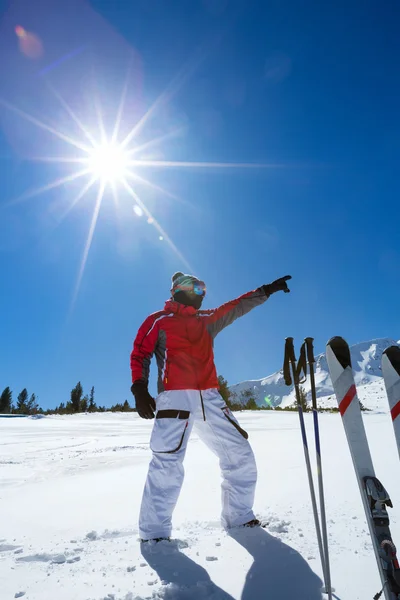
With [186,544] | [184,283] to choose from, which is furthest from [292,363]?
[184,283]

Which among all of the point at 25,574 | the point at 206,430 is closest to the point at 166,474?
the point at 206,430

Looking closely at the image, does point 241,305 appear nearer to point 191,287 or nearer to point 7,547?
point 191,287

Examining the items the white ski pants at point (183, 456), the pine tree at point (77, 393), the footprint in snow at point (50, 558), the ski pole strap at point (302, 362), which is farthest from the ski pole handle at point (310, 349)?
the pine tree at point (77, 393)

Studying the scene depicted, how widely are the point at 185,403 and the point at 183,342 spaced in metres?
0.59

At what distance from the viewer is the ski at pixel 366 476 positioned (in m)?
1.33

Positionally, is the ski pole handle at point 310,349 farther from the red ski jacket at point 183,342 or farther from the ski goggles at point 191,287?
the ski goggles at point 191,287

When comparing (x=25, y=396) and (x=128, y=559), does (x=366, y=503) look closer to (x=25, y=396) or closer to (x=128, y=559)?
(x=128, y=559)

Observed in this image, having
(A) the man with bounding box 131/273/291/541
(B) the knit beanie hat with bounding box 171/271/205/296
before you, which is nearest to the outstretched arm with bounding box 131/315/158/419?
(A) the man with bounding box 131/273/291/541

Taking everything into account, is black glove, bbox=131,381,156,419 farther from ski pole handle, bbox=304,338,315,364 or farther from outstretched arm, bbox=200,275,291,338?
ski pole handle, bbox=304,338,315,364

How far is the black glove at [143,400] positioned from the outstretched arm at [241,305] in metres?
0.91

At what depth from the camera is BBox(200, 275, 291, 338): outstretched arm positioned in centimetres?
332

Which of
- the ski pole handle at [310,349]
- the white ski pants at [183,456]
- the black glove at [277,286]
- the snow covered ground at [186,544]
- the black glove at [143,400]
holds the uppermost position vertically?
the black glove at [277,286]

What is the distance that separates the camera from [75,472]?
15.4 ft

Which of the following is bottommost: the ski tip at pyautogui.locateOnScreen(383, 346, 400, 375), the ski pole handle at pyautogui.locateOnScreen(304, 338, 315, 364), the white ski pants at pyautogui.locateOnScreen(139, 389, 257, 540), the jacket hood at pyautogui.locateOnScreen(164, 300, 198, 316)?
the white ski pants at pyautogui.locateOnScreen(139, 389, 257, 540)
